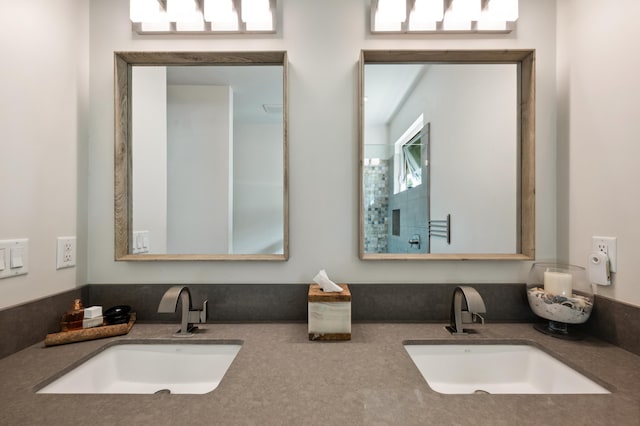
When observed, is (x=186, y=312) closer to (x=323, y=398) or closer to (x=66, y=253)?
(x=66, y=253)

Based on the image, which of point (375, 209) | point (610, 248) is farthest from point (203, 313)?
point (610, 248)

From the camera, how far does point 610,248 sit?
90 centimetres

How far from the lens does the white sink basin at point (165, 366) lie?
92 centimetres

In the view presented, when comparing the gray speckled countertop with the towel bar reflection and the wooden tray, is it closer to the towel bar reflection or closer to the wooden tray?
the wooden tray

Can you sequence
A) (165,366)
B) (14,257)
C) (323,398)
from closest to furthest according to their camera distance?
(323,398) → (14,257) → (165,366)

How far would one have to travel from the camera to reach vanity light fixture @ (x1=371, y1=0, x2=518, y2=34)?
1.07 metres

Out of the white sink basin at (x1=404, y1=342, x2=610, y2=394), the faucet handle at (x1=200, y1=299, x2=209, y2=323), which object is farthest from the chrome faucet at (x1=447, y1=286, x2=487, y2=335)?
the faucet handle at (x1=200, y1=299, x2=209, y2=323)

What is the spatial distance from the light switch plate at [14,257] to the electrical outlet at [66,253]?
11cm

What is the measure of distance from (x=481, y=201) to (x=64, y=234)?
5.00 ft

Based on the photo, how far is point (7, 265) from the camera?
830 mm

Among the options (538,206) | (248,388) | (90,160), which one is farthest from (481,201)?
(90,160)

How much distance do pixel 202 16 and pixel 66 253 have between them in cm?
97

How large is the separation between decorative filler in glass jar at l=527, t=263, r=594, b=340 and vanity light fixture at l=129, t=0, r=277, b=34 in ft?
4.34

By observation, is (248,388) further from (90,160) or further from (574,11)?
(574,11)
